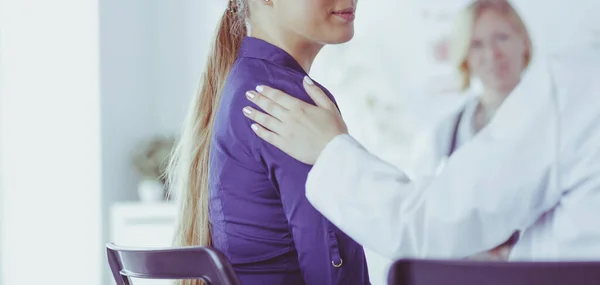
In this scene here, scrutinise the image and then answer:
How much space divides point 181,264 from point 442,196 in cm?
33

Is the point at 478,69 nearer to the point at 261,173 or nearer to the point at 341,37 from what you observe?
the point at 341,37

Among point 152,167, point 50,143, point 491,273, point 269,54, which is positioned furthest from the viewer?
point 152,167

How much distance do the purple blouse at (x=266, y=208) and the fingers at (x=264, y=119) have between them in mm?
18

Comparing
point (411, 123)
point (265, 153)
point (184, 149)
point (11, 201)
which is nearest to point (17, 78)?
point (11, 201)

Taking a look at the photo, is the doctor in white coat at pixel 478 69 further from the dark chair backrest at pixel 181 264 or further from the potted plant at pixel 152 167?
the dark chair backrest at pixel 181 264

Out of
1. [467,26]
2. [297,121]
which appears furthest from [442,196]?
[467,26]

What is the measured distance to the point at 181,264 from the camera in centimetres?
96

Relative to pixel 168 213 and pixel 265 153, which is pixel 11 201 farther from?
pixel 265 153

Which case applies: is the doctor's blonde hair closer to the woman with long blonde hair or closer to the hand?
the woman with long blonde hair

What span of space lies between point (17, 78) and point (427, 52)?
6.03 ft

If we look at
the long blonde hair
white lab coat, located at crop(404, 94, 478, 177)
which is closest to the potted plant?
white lab coat, located at crop(404, 94, 478, 177)

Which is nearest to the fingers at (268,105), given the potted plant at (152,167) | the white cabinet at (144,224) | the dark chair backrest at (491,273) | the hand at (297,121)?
the hand at (297,121)

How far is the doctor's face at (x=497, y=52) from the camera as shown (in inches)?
139

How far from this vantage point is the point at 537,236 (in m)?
1.07
